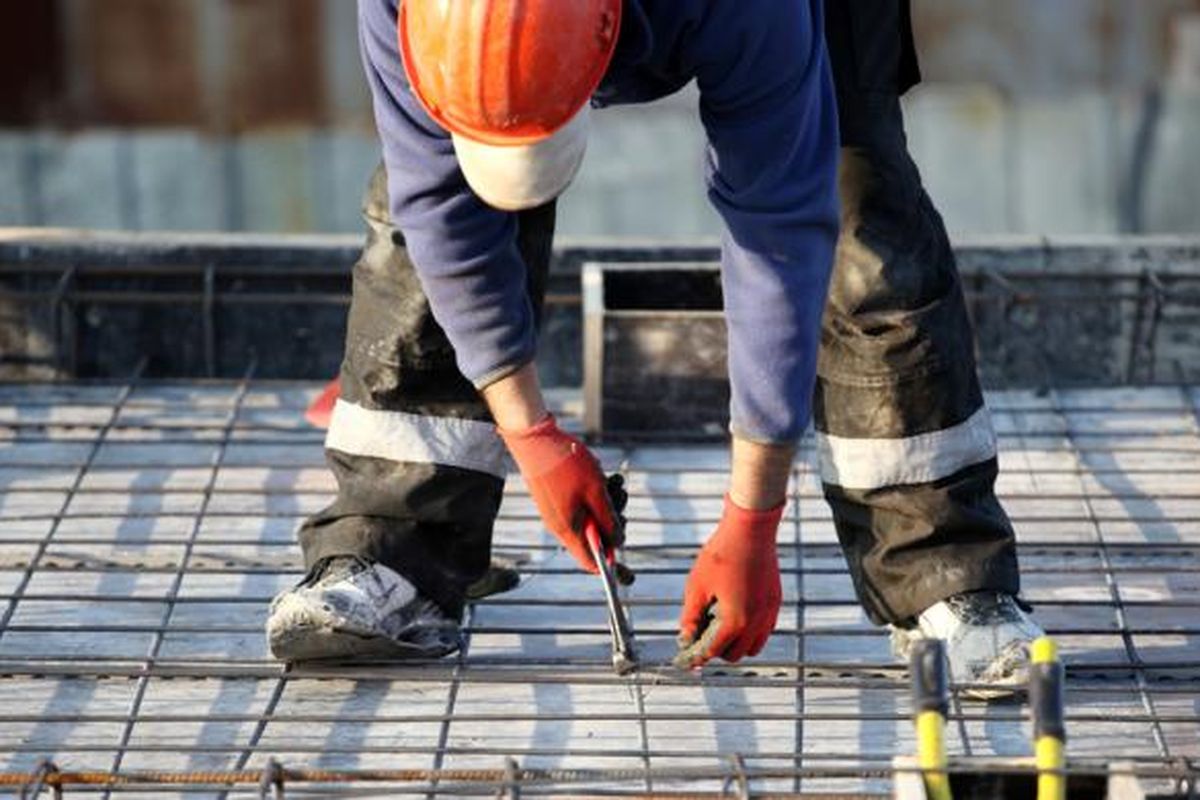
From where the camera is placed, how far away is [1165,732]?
381 cm

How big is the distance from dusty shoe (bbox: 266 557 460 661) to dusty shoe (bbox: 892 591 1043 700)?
759mm

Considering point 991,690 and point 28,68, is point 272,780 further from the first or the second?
point 28,68

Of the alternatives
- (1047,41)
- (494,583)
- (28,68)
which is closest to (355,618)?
(494,583)

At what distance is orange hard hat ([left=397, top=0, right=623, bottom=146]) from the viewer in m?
3.31

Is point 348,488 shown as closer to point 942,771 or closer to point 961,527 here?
point 961,527

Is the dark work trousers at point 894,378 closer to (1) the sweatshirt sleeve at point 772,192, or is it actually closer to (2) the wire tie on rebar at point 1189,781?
(1) the sweatshirt sleeve at point 772,192

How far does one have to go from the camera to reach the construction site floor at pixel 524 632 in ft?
12.2

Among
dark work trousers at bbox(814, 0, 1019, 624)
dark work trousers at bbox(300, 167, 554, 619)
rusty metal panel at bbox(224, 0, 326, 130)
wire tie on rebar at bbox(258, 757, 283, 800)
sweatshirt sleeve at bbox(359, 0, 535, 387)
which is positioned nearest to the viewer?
wire tie on rebar at bbox(258, 757, 283, 800)

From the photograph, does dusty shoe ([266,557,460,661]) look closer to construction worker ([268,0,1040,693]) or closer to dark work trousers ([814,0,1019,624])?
construction worker ([268,0,1040,693])

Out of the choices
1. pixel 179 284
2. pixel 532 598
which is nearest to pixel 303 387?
pixel 179 284

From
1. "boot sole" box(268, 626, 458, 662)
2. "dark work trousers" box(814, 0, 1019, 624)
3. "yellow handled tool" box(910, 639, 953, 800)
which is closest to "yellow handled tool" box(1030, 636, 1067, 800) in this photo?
"yellow handled tool" box(910, 639, 953, 800)

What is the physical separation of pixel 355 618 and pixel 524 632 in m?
0.35

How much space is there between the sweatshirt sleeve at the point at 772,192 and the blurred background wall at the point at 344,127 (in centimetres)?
684

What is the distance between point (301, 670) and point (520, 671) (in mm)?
347
